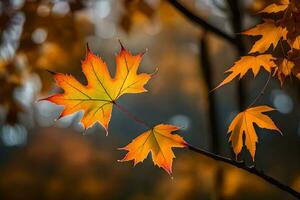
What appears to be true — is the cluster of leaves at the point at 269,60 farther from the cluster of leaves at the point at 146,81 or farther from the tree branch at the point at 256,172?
the tree branch at the point at 256,172

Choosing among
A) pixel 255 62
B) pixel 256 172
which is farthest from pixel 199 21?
pixel 256 172

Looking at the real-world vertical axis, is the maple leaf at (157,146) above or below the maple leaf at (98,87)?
below

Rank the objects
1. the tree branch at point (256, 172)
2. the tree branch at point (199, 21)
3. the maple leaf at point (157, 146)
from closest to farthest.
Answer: the tree branch at point (256, 172), the maple leaf at point (157, 146), the tree branch at point (199, 21)

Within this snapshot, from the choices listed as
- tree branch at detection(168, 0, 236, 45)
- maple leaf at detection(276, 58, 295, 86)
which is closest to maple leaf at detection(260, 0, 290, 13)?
maple leaf at detection(276, 58, 295, 86)

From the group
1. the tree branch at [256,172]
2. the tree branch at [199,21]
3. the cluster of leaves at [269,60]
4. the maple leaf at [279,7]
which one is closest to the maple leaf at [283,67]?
the cluster of leaves at [269,60]

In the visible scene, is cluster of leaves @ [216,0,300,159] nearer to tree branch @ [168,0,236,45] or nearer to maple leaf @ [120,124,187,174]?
maple leaf @ [120,124,187,174]

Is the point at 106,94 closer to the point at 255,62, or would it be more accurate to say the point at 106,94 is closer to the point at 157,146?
the point at 157,146
